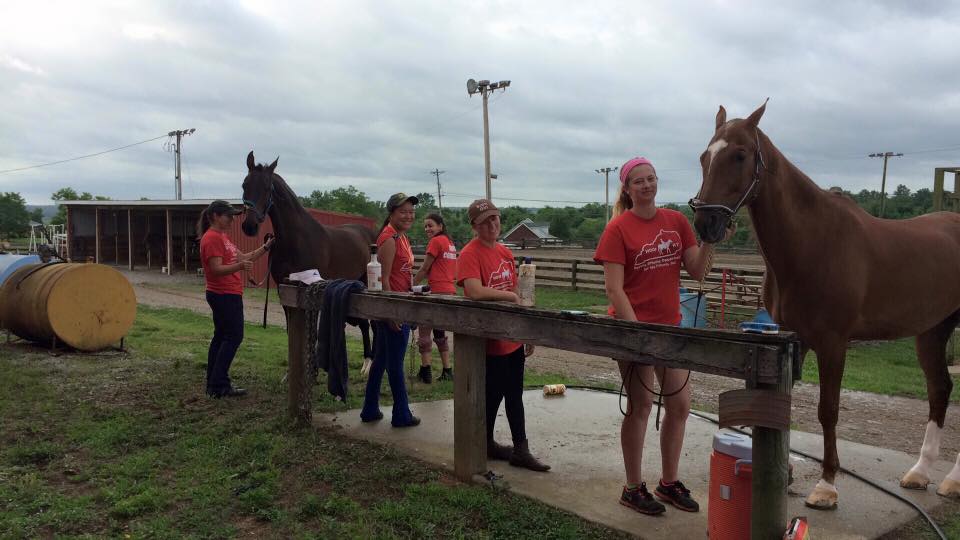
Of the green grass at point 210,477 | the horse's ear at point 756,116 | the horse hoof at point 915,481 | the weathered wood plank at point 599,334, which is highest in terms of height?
the horse's ear at point 756,116

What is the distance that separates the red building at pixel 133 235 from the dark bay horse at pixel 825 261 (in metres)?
26.3

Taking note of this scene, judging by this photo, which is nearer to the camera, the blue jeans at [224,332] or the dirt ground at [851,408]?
the dirt ground at [851,408]

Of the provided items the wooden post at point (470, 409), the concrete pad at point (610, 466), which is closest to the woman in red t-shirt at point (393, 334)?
the concrete pad at point (610, 466)

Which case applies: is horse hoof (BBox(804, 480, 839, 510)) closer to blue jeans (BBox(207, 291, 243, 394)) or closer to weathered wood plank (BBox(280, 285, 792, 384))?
weathered wood plank (BBox(280, 285, 792, 384))

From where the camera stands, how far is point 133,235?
99.3 ft

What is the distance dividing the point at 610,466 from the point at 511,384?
2.69 feet

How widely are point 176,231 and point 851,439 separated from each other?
3000 cm

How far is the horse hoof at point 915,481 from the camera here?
13.0 ft

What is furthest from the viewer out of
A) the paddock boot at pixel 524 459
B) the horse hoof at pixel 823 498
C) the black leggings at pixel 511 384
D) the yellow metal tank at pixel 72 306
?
the yellow metal tank at pixel 72 306

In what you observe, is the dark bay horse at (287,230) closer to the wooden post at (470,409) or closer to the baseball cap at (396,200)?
Answer: the baseball cap at (396,200)

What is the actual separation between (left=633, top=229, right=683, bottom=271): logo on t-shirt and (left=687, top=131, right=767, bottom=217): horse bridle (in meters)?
0.22

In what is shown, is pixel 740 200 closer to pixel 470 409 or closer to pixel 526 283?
pixel 526 283

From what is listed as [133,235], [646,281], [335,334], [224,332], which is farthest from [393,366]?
[133,235]

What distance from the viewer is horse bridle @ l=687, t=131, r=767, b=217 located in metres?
3.29
